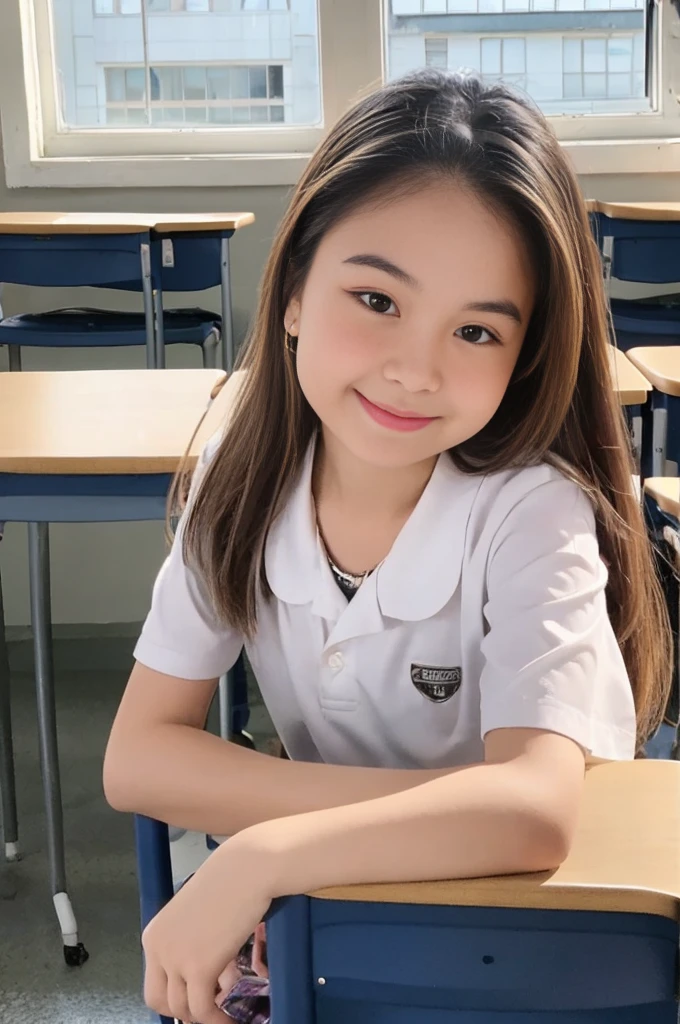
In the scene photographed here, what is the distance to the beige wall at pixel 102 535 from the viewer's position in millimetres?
3225

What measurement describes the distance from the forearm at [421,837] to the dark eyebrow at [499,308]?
1.11 feet

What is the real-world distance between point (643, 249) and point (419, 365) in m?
2.00

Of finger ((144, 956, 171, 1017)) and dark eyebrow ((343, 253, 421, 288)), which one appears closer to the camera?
finger ((144, 956, 171, 1017))

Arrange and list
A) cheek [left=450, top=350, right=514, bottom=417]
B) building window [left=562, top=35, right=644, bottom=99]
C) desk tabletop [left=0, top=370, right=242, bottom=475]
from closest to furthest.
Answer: cheek [left=450, top=350, right=514, bottom=417] → desk tabletop [left=0, top=370, right=242, bottom=475] → building window [left=562, top=35, right=644, bottom=99]

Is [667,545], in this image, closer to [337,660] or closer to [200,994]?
[337,660]

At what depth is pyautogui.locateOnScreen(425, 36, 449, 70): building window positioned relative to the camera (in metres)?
3.46

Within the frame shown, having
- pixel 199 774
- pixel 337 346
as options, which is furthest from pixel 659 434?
pixel 199 774

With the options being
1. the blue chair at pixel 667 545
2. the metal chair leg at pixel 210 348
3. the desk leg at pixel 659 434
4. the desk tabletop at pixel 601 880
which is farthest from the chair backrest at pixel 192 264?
the desk tabletop at pixel 601 880

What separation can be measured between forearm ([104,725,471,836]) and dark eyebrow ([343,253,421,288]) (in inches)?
14.0

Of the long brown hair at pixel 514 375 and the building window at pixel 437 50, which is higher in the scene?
the building window at pixel 437 50

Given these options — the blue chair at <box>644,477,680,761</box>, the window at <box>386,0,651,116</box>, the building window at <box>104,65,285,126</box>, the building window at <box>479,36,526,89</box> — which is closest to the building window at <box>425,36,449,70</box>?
the window at <box>386,0,651,116</box>

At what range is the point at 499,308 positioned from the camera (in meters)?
0.85

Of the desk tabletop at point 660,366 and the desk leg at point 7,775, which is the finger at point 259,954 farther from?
the desk leg at point 7,775

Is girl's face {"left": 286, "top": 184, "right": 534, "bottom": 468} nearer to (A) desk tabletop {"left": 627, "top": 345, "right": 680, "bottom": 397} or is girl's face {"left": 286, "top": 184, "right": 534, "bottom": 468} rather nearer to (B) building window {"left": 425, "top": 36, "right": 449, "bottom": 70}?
(A) desk tabletop {"left": 627, "top": 345, "right": 680, "bottom": 397}
